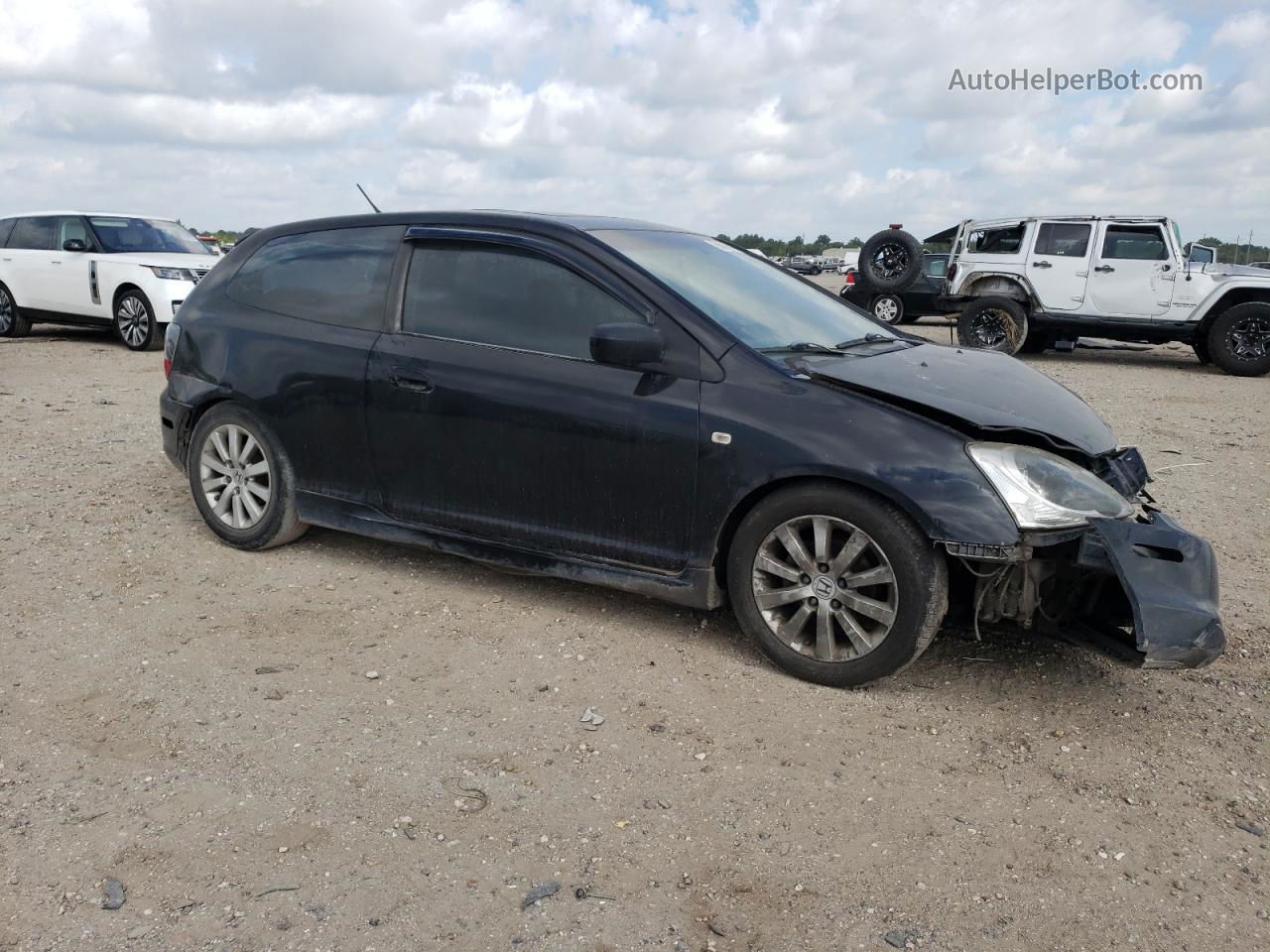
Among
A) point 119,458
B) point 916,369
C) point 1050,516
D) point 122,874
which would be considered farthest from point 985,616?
point 119,458

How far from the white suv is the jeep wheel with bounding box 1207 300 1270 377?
12549 mm

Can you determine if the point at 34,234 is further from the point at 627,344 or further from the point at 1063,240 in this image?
the point at 1063,240

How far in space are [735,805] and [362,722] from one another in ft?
4.19

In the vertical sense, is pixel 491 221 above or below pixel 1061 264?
below

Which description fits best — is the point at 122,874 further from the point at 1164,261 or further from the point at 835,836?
the point at 1164,261

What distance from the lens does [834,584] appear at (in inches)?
146

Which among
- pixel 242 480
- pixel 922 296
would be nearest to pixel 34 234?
pixel 242 480

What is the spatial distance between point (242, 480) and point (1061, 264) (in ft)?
40.8

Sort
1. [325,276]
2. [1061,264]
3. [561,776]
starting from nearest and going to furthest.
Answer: [561,776] → [325,276] → [1061,264]

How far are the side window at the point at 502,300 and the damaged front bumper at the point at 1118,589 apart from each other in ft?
5.35

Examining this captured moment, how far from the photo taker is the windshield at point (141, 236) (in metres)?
13.7

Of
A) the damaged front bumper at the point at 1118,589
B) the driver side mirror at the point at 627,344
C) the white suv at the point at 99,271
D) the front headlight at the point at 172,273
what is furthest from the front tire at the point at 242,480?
the front headlight at the point at 172,273

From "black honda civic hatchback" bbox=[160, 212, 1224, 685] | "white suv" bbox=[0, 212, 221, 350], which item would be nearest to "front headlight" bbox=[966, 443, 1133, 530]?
"black honda civic hatchback" bbox=[160, 212, 1224, 685]

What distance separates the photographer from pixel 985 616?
3732 millimetres
